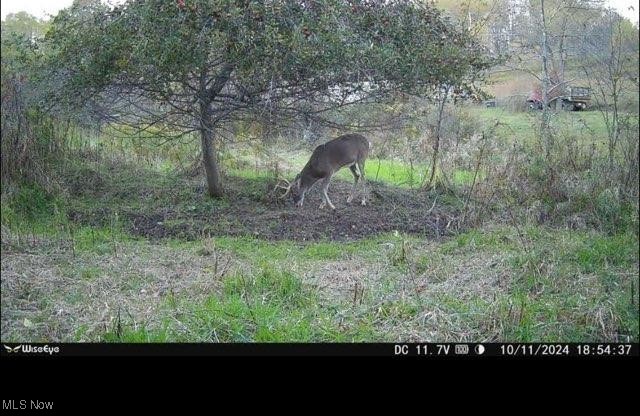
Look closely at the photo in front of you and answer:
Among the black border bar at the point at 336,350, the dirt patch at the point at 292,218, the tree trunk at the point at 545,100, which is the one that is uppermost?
the tree trunk at the point at 545,100

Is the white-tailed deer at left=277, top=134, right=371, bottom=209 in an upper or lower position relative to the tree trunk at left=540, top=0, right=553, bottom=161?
lower

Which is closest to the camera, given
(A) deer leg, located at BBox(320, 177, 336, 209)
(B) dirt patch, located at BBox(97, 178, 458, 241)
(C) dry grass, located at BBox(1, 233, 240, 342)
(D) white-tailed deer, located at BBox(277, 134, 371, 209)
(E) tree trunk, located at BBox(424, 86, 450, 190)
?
(C) dry grass, located at BBox(1, 233, 240, 342)

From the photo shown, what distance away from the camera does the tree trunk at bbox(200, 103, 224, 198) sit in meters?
3.92

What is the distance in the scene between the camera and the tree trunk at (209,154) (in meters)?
3.92

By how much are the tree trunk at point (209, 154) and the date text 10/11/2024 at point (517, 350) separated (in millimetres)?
1739

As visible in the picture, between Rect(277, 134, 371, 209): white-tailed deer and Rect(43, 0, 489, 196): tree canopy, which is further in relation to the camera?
Rect(277, 134, 371, 209): white-tailed deer

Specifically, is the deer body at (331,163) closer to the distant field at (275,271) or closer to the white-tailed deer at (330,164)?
the white-tailed deer at (330,164)

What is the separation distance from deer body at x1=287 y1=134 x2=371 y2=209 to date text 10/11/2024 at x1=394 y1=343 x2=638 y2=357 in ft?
5.20

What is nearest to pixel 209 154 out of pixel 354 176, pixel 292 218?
pixel 292 218

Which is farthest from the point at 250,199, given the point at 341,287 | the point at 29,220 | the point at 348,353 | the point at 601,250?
the point at 601,250

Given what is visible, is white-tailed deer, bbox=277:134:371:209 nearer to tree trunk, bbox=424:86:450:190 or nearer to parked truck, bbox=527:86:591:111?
tree trunk, bbox=424:86:450:190

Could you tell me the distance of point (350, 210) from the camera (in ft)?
13.8

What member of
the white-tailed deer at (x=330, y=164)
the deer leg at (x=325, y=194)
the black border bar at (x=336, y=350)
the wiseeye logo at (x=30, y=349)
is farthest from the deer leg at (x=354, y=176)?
the wiseeye logo at (x=30, y=349)

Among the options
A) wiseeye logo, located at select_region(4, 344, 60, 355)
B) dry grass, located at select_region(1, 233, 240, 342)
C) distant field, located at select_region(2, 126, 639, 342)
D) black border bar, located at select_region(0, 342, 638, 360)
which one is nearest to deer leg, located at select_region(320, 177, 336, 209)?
distant field, located at select_region(2, 126, 639, 342)
